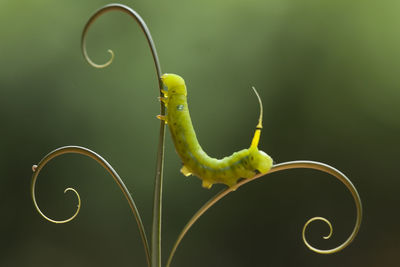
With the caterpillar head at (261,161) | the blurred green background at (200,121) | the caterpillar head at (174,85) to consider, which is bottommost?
the caterpillar head at (261,161)

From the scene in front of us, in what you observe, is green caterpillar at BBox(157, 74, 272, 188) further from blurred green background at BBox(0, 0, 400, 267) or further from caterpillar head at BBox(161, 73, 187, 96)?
blurred green background at BBox(0, 0, 400, 267)

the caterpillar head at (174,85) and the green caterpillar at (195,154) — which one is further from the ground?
the caterpillar head at (174,85)

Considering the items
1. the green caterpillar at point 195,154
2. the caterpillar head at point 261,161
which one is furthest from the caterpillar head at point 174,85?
the caterpillar head at point 261,161

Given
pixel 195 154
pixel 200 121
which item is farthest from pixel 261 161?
pixel 200 121

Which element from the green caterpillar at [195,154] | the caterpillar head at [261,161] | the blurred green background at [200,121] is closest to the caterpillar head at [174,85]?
the green caterpillar at [195,154]

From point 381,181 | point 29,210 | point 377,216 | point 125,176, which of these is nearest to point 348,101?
point 381,181

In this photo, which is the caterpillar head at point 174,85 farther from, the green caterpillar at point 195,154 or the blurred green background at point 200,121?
the blurred green background at point 200,121

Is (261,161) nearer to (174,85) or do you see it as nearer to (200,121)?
(174,85)

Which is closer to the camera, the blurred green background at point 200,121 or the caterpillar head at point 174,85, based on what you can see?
the caterpillar head at point 174,85
